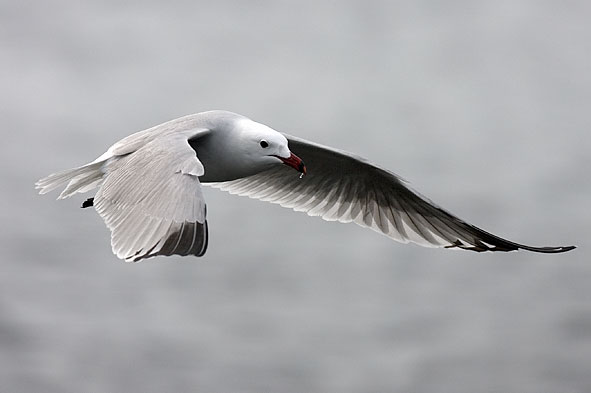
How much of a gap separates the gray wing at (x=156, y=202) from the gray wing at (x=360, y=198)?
4.01 feet

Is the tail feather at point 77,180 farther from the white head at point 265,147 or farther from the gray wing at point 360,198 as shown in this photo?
the gray wing at point 360,198

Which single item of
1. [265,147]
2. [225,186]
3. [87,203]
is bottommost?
[87,203]

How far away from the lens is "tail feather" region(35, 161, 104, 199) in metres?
4.78

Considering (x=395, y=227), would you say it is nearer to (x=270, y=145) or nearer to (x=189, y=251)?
(x=270, y=145)

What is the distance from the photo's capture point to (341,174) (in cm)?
580

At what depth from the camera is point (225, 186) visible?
582 cm

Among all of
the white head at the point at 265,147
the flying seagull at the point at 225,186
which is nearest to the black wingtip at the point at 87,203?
the flying seagull at the point at 225,186

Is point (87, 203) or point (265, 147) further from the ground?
point (265, 147)

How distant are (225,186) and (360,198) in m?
0.76

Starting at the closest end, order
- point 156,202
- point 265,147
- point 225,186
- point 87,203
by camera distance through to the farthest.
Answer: point 156,202 → point 265,147 → point 87,203 → point 225,186

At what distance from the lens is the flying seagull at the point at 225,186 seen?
154 inches

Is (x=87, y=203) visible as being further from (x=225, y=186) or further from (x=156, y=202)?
(x=225, y=186)

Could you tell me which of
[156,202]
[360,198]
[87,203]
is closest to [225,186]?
[360,198]

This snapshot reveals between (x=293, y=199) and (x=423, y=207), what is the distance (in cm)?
75
